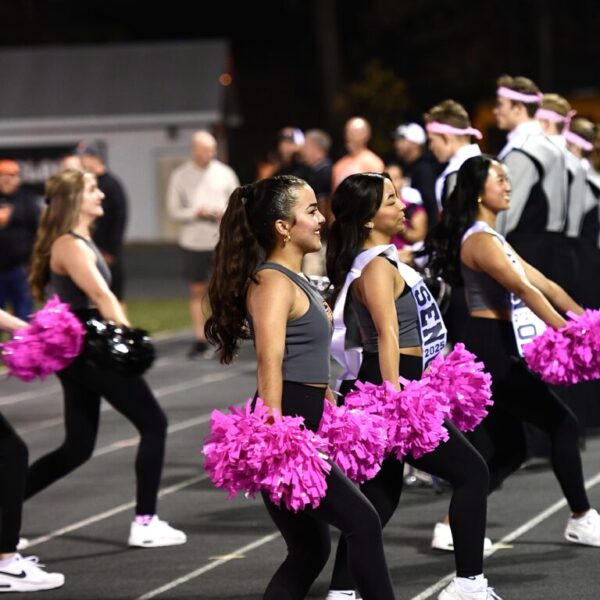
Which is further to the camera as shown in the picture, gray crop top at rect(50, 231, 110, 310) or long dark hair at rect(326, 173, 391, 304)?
gray crop top at rect(50, 231, 110, 310)

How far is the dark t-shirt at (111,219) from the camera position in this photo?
46.9ft

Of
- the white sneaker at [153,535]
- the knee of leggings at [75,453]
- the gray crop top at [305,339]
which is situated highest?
the gray crop top at [305,339]

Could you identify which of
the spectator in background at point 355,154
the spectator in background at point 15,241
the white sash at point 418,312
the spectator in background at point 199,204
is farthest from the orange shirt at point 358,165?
the white sash at point 418,312

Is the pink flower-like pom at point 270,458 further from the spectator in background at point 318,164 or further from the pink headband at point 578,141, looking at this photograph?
the spectator in background at point 318,164

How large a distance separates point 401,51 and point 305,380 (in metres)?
55.6

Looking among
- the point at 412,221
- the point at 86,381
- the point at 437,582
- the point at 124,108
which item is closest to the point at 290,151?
the point at 412,221

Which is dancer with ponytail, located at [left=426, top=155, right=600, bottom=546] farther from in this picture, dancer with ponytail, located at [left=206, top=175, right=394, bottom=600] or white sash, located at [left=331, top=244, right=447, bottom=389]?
dancer with ponytail, located at [left=206, top=175, right=394, bottom=600]

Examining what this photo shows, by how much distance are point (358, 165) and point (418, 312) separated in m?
7.59

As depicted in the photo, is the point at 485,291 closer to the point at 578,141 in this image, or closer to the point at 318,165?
the point at 578,141

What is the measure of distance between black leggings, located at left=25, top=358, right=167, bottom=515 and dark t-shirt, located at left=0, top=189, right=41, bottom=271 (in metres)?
7.05

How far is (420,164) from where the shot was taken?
37.8 ft

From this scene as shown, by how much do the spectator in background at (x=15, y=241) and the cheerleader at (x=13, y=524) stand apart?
7707mm

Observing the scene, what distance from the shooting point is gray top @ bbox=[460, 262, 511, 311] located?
7.12m

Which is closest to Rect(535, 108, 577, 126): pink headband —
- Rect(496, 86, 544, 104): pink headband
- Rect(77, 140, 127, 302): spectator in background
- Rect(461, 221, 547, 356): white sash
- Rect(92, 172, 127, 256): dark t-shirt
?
Rect(496, 86, 544, 104): pink headband
